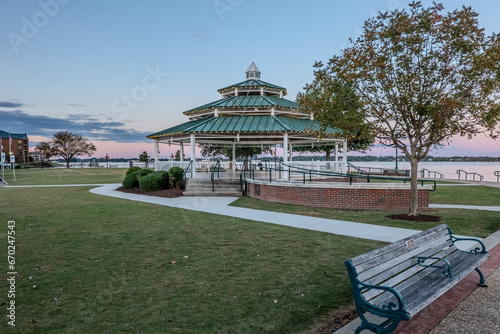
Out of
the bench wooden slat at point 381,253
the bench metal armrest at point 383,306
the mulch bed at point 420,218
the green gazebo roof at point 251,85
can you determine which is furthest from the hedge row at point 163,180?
the bench metal armrest at point 383,306

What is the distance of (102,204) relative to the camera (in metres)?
14.0

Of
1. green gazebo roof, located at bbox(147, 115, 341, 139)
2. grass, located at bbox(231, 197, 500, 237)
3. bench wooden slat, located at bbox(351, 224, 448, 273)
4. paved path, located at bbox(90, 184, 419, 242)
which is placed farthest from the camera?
green gazebo roof, located at bbox(147, 115, 341, 139)

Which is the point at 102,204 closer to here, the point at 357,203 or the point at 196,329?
the point at 357,203

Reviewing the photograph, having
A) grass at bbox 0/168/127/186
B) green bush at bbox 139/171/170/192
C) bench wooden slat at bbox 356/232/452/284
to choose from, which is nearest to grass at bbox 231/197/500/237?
bench wooden slat at bbox 356/232/452/284

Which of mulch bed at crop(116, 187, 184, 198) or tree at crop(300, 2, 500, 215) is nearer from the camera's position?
tree at crop(300, 2, 500, 215)

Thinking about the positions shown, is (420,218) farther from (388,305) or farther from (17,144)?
(17,144)

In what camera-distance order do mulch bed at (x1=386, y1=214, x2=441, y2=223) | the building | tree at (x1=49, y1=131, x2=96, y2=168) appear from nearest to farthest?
1. mulch bed at (x1=386, y1=214, x2=441, y2=223)
2. tree at (x1=49, y1=131, x2=96, y2=168)
3. the building

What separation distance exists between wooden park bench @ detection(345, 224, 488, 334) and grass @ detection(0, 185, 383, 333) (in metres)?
0.80

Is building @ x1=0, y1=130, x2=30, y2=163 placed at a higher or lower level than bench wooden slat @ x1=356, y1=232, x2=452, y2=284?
higher

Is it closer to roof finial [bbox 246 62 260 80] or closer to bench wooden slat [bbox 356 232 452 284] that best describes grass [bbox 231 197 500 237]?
bench wooden slat [bbox 356 232 452 284]

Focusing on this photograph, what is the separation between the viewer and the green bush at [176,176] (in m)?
18.4

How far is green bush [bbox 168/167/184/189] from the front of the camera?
60.2 feet

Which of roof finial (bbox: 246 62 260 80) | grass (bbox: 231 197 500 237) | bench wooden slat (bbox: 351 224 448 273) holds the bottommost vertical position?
grass (bbox: 231 197 500 237)

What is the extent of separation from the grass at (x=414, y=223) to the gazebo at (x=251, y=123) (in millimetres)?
4945
